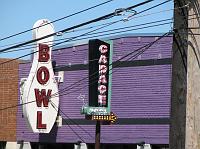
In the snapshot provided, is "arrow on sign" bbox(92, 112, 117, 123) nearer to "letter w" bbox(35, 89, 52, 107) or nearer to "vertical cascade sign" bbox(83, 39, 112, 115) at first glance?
"vertical cascade sign" bbox(83, 39, 112, 115)

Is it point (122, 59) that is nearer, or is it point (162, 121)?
point (162, 121)

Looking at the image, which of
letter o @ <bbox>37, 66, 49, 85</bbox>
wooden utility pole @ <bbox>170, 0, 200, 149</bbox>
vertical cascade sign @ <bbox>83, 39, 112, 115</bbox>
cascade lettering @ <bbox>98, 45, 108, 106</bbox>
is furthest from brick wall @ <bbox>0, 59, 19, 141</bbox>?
wooden utility pole @ <bbox>170, 0, 200, 149</bbox>

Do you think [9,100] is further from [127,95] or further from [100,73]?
[127,95]

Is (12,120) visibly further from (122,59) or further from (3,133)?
(122,59)

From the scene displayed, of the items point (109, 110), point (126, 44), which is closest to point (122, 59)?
point (126, 44)

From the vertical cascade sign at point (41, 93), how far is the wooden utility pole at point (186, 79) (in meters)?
20.9

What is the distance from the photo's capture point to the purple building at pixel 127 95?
26422 millimetres

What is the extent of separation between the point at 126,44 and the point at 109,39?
0.96 meters

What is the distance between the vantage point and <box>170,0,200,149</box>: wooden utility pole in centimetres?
973

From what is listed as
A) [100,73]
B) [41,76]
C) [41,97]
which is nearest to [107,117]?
[100,73]

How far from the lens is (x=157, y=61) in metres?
26.7

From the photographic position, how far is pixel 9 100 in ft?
120

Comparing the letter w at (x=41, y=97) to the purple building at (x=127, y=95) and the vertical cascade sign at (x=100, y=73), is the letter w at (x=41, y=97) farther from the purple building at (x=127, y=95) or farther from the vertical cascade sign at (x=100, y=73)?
the vertical cascade sign at (x=100, y=73)

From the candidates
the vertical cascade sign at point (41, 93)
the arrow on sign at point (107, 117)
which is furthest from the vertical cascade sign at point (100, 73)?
the vertical cascade sign at point (41, 93)
